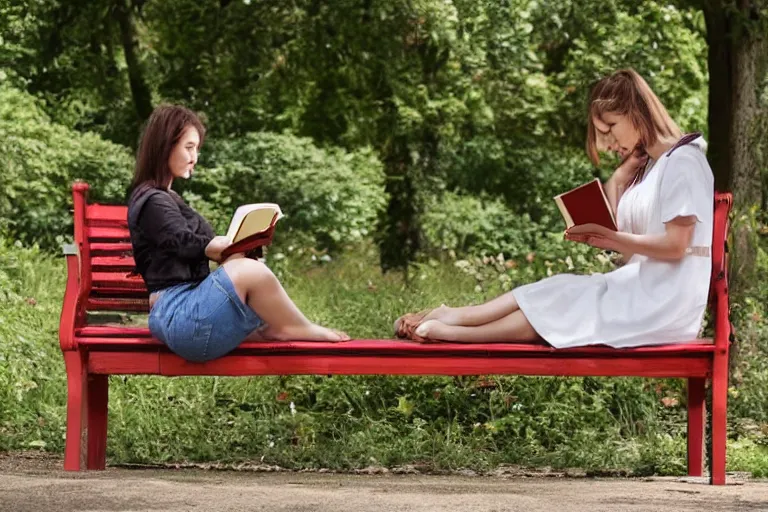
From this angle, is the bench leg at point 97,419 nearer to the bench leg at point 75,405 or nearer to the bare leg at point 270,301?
the bench leg at point 75,405

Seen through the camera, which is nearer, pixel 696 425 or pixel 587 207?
pixel 587 207

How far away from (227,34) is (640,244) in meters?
7.33

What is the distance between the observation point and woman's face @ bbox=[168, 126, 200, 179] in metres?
5.60

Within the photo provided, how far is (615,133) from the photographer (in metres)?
5.54

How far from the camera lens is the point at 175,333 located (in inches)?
209

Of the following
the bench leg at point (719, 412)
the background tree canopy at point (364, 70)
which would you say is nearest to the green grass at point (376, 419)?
the bench leg at point (719, 412)

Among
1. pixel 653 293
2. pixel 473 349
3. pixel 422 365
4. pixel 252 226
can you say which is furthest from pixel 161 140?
pixel 653 293

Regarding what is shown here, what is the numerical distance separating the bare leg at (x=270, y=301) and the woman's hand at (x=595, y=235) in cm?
95

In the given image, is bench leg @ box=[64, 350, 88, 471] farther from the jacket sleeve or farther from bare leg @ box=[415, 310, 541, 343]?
bare leg @ box=[415, 310, 541, 343]

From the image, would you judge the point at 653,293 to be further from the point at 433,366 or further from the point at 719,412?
the point at 433,366

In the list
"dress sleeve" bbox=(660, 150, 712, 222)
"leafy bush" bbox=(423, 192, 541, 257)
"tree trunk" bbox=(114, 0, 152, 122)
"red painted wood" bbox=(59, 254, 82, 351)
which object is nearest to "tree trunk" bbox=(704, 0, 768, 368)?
"dress sleeve" bbox=(660, 150, 712, 222)

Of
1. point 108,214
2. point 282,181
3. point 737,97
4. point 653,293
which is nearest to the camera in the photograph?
point 653,293

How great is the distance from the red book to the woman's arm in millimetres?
29

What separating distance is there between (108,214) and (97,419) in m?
0.85
